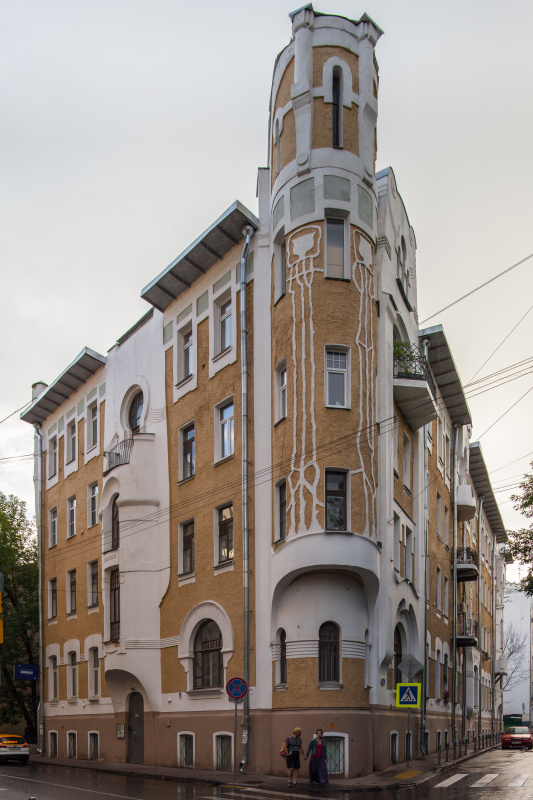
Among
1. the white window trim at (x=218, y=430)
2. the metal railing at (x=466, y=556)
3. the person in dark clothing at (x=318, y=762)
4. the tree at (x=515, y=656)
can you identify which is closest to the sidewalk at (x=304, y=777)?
the person in dark clothing at (x=318, y=762)

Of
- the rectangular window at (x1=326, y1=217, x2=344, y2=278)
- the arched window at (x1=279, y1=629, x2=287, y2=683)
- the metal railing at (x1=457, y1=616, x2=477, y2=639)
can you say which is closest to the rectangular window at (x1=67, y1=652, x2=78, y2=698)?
the arched window at (x1=279, y1=629, x2=287, y2=683)

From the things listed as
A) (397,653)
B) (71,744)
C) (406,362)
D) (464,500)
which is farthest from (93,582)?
(464,500)

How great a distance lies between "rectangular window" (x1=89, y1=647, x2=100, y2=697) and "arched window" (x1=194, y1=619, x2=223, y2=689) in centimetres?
855

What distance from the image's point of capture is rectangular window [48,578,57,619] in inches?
1558

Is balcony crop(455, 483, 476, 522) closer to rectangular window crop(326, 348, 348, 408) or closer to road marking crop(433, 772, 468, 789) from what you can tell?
road marking crop(433, 772, 468, 789)

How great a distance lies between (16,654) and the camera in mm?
43688

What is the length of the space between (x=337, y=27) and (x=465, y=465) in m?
27.9

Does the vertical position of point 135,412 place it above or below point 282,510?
above

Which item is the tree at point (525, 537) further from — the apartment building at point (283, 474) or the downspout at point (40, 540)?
the downspout at point (40, 540)

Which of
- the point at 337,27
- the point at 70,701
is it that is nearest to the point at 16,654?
the point at 70,701

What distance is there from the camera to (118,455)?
32062 millimetres

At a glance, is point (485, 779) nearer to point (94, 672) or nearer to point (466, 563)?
point (94, 672)

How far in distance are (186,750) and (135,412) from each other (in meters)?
12.5

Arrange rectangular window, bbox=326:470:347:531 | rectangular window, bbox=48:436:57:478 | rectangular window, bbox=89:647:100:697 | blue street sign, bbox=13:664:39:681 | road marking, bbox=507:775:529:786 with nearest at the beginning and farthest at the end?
road marking, bbox=507:775:529:786
rectangular window, bbox=326:470:347:531
rectangular window, bbox=89:647:100:697
blue street sign, bbox=13:664:39:681
rectangular window, bbox=48:436:57:478
